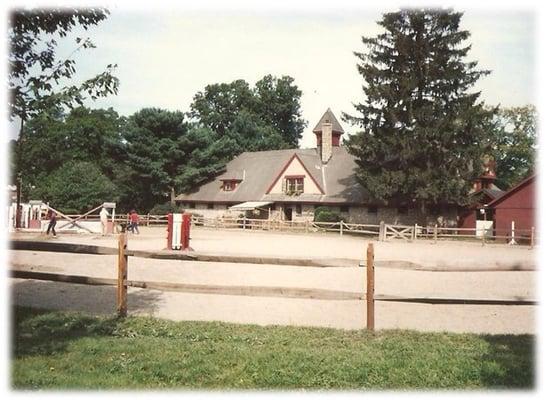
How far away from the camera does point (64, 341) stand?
6609 millimetres

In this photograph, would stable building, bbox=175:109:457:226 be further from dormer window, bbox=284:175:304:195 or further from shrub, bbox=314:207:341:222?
shrub, bbox=314:207:341:222

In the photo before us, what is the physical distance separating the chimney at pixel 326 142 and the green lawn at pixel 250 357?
4572cm

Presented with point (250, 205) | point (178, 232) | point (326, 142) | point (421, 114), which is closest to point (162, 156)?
point (250, 205)

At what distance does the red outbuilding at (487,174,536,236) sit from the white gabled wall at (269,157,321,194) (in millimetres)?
16755

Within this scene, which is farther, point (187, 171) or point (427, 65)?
point (187, 171)

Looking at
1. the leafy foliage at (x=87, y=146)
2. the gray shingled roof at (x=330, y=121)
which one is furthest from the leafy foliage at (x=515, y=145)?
the leafy foliage at (x=87, y=146)

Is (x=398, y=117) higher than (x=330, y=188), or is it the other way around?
(x=398, y=117)

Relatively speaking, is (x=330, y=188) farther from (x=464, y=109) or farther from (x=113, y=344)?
(x=113, y=344)

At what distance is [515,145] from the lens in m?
65.2

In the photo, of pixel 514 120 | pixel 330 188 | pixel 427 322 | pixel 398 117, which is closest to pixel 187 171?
pixel 330 188

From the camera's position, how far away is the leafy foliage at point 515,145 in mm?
64250

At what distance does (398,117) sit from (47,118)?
33670 millimetres

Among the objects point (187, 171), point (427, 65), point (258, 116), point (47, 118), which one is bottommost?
point (47, 118)

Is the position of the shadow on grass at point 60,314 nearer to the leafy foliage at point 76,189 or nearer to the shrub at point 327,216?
the shrub at point 327,216
